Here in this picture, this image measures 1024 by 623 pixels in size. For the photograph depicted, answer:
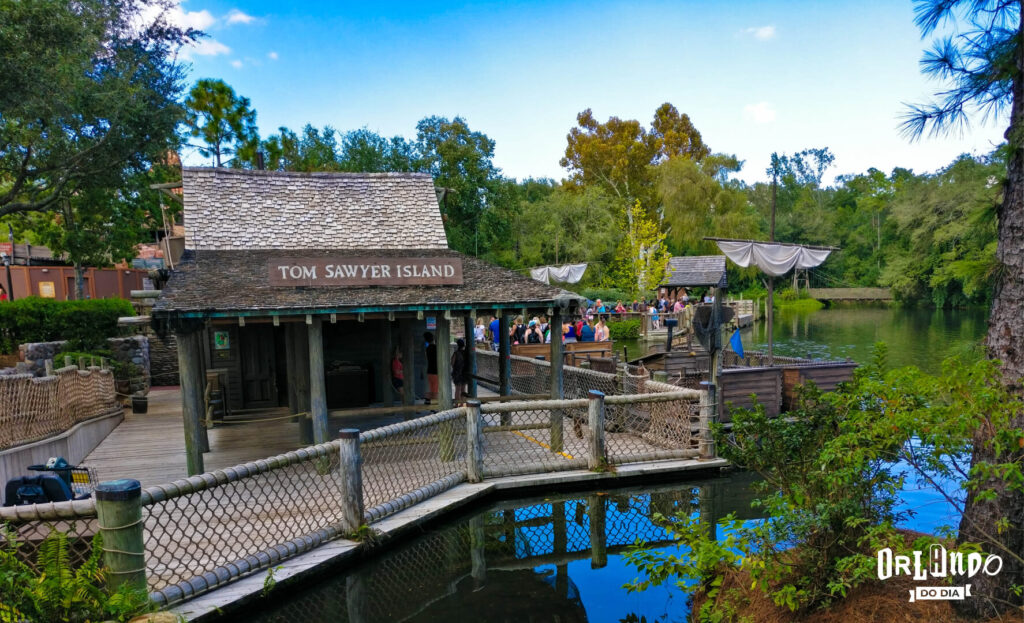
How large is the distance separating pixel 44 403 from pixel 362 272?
5.80m

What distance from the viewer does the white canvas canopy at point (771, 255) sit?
45.4 feet

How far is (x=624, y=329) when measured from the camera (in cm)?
3338

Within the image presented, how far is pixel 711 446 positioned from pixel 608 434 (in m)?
1.86

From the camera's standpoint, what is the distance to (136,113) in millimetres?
17031

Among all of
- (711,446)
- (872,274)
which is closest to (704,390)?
(711,446)

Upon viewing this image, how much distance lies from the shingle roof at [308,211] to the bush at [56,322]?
742 centimetres

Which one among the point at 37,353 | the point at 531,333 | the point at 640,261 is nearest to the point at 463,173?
the point at 640,261

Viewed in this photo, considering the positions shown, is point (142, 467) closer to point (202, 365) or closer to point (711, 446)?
point (202, 365)

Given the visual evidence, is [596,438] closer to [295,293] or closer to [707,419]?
[707,419]

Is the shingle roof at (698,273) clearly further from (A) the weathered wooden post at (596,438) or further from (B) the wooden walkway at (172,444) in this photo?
(B) the wooden walkway at (172,444)

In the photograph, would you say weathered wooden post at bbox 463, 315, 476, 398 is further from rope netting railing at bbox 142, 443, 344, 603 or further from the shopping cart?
the shopping cart

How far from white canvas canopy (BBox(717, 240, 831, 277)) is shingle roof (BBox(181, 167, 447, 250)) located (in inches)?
265

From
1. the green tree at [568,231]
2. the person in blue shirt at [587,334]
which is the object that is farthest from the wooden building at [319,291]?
the green tree at [568,231]

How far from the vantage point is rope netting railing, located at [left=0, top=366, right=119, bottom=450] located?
927cm
